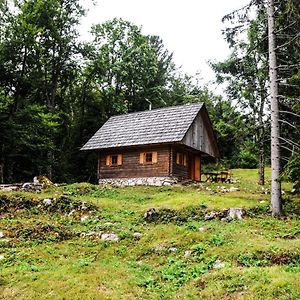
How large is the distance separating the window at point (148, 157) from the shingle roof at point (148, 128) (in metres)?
0.98

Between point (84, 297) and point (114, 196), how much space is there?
40.4 feet

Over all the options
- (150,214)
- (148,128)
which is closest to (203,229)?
(150,214)

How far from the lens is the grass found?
840cm

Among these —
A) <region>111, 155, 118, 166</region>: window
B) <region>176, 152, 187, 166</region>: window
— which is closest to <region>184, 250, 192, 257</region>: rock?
<region>176, 152, 187, 166</region>: window

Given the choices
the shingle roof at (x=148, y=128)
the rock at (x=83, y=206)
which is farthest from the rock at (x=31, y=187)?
the shingle roof at (x=148, y=128)

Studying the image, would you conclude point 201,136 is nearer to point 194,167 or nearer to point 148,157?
point 194,167

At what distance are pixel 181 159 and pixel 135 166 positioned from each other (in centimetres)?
320

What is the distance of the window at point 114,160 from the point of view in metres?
27.8

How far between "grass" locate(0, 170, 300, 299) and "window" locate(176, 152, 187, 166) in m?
8.96

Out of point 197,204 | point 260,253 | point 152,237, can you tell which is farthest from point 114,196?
point 260,253

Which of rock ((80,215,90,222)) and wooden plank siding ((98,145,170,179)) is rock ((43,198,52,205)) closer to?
rock ((80,215,90,222))

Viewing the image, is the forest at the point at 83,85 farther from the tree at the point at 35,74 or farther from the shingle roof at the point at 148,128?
the shingle roof at the point at 148,128

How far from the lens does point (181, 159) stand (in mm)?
27281

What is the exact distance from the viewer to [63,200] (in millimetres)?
17078
